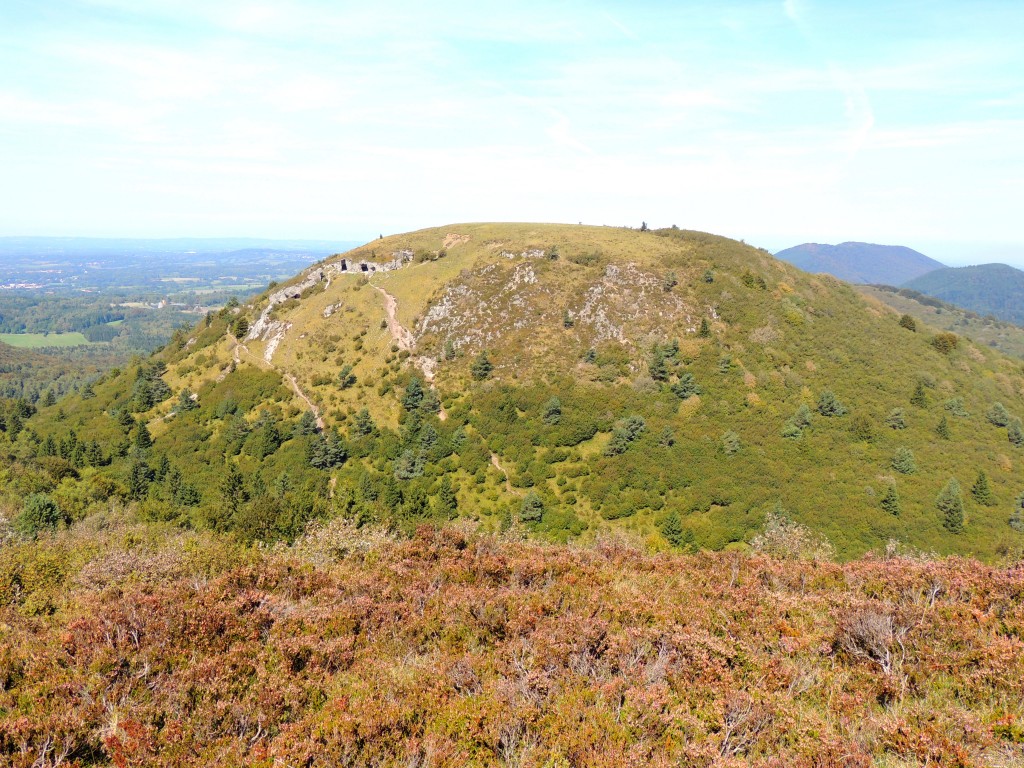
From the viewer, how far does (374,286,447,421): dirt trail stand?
74625 millimetres

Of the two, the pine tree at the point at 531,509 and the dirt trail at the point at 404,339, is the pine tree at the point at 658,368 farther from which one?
the dirt trail at the point at 404,339

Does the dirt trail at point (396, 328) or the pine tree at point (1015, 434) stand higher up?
the dirt trail at point (396, 328)

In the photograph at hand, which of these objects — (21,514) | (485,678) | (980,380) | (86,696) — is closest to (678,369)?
(980,380)

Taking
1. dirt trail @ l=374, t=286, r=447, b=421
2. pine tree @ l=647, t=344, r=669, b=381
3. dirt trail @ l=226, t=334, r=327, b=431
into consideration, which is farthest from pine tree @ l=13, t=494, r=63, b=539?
pine tree @ l=647, t=344, r=669, b=381

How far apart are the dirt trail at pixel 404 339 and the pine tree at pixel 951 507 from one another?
5696 cm

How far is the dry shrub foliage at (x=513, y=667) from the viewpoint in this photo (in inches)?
411

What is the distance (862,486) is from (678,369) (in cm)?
2576

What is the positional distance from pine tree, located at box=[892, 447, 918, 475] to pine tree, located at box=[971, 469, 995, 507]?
17.6 feet

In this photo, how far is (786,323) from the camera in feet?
263

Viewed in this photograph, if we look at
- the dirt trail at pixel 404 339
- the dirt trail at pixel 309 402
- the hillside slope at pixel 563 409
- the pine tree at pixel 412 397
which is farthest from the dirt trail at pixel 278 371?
the dirt trail at pixel 404 339

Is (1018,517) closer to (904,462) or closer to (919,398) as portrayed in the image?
(904,462)

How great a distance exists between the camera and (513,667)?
1370cm

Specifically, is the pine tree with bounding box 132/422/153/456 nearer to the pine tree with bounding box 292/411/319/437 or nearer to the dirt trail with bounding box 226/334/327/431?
the dirt trail with bounding box 226/334/327/431

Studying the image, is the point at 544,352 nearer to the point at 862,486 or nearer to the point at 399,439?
the point at 399,439
